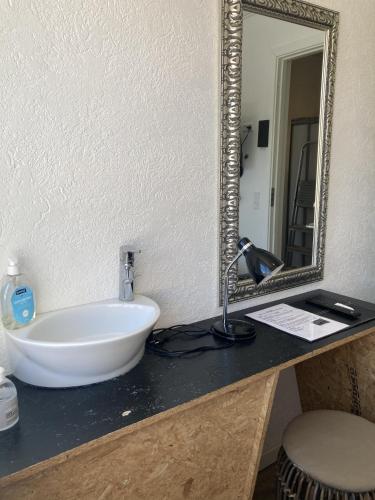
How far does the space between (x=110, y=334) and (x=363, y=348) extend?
93 cm

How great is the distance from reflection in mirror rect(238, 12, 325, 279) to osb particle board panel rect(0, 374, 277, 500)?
1.78 feet

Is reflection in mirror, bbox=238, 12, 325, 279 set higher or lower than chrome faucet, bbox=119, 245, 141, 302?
higher

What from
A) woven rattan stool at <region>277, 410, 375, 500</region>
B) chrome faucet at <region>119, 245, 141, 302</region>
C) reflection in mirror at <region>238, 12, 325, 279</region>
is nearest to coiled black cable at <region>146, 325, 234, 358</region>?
chrome faucet at <region>119, 245, 141, 302</region>

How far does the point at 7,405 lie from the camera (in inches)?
32.8

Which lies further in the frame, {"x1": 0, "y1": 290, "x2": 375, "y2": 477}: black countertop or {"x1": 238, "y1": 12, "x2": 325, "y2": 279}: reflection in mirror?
{"x1": 238, "y1": 12, "x2": 325, "y2": 279}: reflection in mirror

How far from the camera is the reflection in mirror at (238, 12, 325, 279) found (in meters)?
1.41

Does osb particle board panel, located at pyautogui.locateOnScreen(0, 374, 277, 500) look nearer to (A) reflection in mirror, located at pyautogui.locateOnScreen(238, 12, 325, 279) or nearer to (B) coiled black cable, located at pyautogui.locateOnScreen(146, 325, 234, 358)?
(B) coiled black cable, located at pyautogui.locateOnScreen(146, 325, 234, 358)

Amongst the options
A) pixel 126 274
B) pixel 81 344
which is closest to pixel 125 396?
pixel 81 344

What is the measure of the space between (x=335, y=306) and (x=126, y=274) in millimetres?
839

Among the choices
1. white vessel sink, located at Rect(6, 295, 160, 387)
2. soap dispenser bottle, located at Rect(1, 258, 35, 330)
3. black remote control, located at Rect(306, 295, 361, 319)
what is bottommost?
black remote control, located at Rect(306, 295, 361, 319)

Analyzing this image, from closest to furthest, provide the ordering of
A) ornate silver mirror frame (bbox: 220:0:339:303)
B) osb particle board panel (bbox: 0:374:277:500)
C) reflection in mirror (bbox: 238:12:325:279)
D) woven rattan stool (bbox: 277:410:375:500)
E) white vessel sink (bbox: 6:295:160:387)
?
osb particle board panel (bbox: 0:374:277:500)
white vessel sink (bbox: 6:295:160:387)
woven rattan stool (bbox: 277:410:375:500)
ornate silver mirror frame (bbox: 220:0:339:303)
reflection in mirror (bbox: 238:12:325:279)

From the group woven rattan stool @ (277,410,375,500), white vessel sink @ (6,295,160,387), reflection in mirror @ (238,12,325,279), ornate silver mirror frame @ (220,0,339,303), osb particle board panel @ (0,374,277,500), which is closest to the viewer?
osb particle board panel @ (0,374,277,500)

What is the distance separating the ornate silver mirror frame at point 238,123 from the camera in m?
1.29

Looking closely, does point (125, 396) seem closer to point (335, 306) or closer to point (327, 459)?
point (327, 459)
